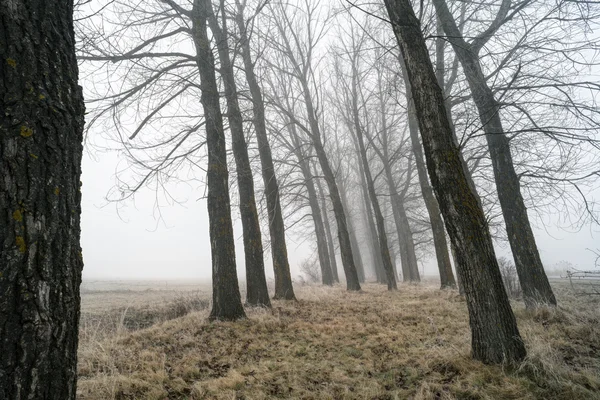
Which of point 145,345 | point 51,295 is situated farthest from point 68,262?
point 145,345

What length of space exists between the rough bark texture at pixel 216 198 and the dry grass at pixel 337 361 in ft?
1.39

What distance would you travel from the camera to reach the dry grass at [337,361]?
8.77 ft

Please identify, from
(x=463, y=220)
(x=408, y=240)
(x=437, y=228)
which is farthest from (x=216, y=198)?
(x=408, y=240)

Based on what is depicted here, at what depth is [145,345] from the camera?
4.17m

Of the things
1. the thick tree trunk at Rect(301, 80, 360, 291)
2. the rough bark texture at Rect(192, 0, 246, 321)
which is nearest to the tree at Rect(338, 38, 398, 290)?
the thick tree trunk at Rect(301, 80, 360, 291)

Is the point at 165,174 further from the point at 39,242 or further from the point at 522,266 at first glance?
the point at 522,266

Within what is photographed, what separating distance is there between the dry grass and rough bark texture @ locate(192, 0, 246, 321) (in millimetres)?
424

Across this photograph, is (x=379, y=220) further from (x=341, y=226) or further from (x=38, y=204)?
(x=38, y=204)

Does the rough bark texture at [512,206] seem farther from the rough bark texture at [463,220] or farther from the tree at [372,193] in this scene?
the tree at [372,193]

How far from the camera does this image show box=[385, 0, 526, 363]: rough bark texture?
118 inches

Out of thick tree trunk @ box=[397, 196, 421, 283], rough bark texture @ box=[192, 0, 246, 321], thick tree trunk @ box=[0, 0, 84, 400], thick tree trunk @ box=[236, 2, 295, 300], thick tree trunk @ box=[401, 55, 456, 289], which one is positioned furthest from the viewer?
thick tree trunk @ box=[397, 196, 421, 283]

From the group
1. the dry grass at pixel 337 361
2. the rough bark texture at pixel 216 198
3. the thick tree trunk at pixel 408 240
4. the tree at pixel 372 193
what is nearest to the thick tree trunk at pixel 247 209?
the rough bark texture at pixel 216 198

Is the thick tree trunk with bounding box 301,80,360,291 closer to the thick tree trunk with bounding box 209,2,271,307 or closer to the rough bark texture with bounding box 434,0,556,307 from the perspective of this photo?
the thick tree trunk with bounding box 209,2,271,307

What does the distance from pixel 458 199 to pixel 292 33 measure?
1015cm
